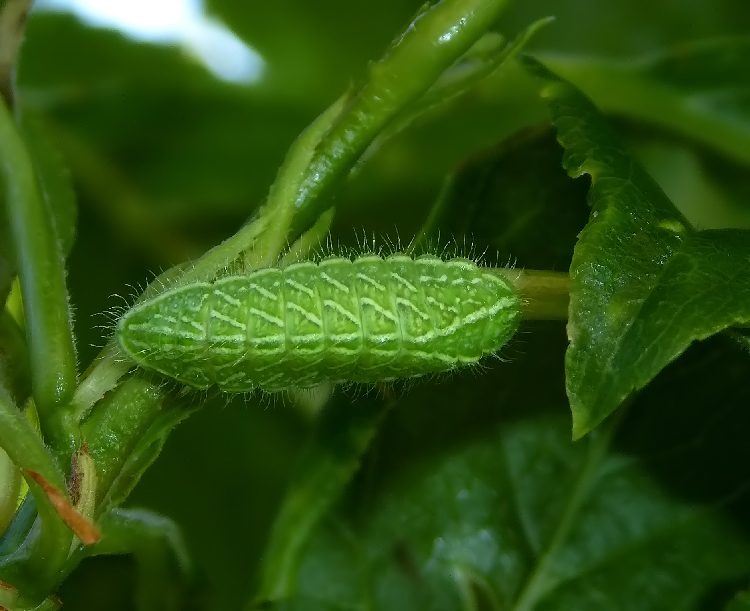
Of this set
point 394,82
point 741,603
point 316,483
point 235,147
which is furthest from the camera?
point 235,147

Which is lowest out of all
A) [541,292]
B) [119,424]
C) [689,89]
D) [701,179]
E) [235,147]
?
[119,424]

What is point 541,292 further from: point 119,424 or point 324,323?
point 119,424

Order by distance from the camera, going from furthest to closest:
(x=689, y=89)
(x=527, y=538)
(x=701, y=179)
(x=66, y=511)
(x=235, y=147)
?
(x=235, y=147), (x=701, y=179), (x=689, y=89), (x=527, y=538), (x=66, y=511)

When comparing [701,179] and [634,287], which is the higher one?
[701,179]

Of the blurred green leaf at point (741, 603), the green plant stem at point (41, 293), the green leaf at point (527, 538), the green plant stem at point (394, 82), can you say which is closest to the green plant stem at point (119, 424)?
the green plant stem at point (41, 293)

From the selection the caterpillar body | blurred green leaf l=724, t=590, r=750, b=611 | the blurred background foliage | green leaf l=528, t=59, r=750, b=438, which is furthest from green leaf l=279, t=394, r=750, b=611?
the blurred background foliage

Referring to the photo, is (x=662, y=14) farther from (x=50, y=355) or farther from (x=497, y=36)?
(x=50, y=355)

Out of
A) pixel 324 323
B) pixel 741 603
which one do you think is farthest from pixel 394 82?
pixel 741 603

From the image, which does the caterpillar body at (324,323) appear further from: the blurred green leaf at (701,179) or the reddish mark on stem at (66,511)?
the blurred green leaf at (701,179)
